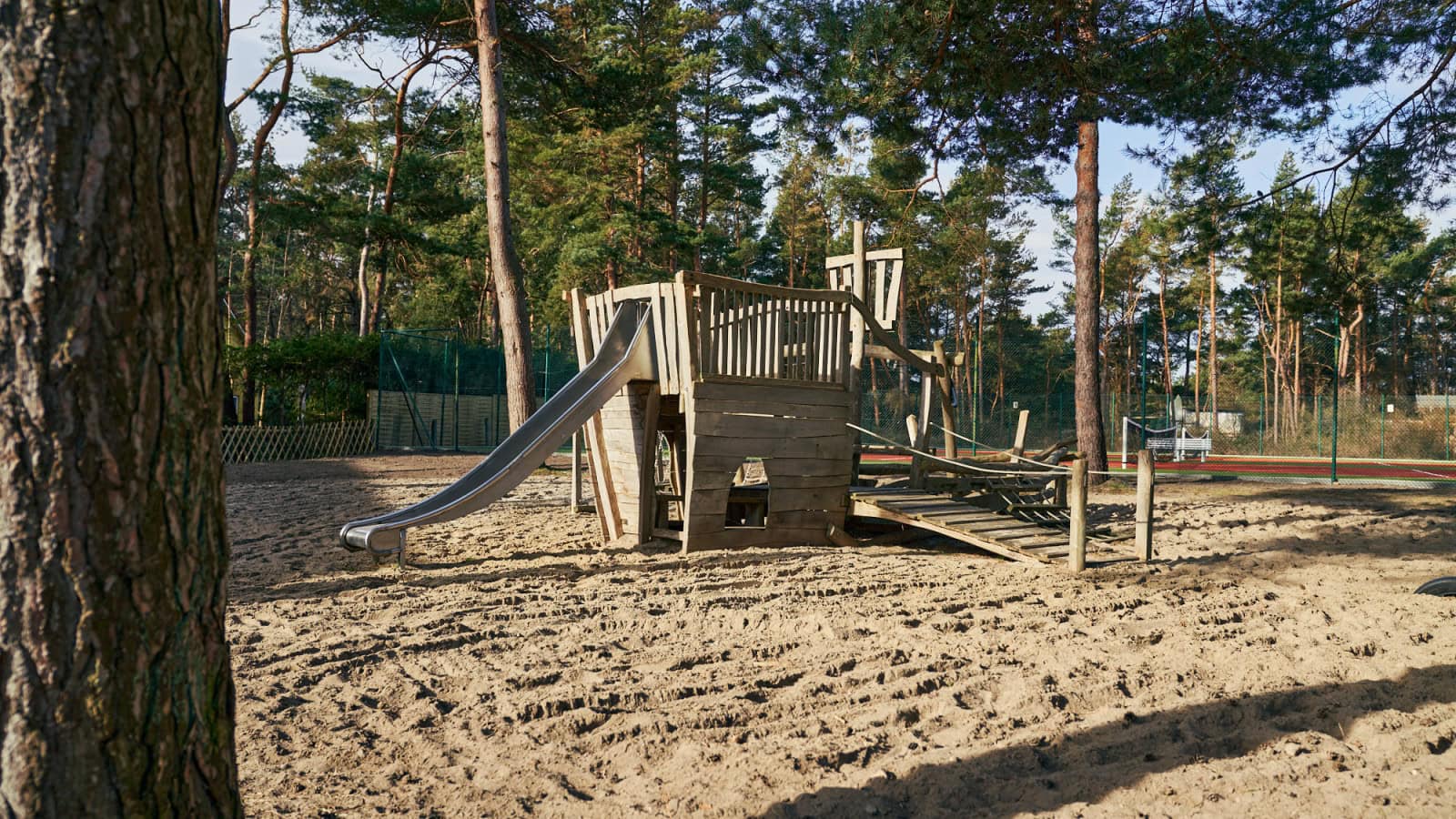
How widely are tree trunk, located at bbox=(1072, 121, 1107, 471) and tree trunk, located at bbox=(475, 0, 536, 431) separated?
779 cm

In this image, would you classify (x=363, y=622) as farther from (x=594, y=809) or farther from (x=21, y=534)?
(x=21, y=534)

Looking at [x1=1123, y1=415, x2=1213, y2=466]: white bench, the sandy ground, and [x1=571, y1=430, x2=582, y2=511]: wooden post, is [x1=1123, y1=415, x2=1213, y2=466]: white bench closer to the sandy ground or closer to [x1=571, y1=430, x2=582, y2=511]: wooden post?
[x1=571, y1=430, x2=582, y2=511]: wooden post

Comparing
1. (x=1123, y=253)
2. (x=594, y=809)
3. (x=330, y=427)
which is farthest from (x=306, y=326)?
(x=594, y=809)

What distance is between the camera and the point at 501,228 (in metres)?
12.7

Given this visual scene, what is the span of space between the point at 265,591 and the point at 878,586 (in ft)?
12.6

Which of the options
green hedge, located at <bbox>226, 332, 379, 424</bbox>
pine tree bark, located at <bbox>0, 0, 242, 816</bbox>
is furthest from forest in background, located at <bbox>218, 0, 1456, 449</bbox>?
pine tree bark, located at <bbox>0, 0, 242, 816</bbox>

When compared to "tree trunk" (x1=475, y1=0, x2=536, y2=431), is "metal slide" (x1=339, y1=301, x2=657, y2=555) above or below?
below

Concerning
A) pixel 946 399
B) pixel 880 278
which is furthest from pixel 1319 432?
pixel 880 278

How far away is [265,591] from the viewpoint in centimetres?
610

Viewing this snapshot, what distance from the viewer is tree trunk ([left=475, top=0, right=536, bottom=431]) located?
1263 centimetres

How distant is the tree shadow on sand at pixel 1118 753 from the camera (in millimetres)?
3125

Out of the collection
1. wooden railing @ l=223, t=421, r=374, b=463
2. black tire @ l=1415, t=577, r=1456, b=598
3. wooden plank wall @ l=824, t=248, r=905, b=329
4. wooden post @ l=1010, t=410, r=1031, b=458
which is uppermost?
wooden plank wall @ l=824, t=248, r=905, b=329

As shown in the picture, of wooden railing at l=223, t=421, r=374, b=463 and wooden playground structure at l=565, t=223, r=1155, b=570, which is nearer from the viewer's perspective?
wooden playground structure at l=565, t=223, r=1155, b=570

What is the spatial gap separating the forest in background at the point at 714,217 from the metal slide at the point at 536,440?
325 cm
